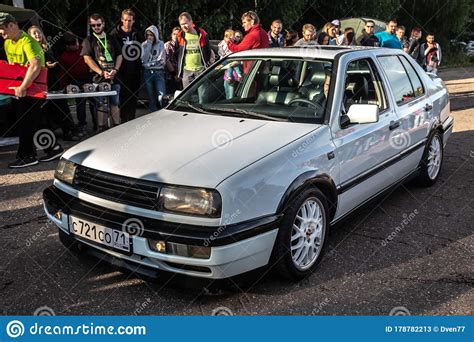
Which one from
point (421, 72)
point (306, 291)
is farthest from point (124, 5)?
point (306, 291)

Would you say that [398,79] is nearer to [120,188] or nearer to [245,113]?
[245,113]

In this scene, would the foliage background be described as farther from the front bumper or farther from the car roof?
the front bumper

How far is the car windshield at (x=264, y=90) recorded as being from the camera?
3598 millimetres

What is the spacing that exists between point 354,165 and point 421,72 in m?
2.12

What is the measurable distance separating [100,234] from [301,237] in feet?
4.08

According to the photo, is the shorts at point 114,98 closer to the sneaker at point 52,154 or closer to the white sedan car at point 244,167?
the sneaker at point 52,154

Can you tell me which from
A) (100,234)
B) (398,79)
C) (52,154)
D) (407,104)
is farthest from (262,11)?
(100,234)

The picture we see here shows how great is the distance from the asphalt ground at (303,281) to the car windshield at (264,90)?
0.93 metres

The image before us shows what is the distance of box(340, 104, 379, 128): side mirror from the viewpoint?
3.43 m

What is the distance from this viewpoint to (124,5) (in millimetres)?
13969

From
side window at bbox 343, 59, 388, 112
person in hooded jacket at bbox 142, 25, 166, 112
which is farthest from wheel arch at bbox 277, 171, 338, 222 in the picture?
person in hooded jacket at bbox 142, 25, 166, 112

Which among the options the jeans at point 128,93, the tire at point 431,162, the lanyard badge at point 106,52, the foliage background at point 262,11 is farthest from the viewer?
the foliage background at point 262,11

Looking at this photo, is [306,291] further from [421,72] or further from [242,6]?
[242,6]

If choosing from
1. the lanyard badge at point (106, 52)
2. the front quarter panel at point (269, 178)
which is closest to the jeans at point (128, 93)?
the lanyard badge at point (106, 52)
